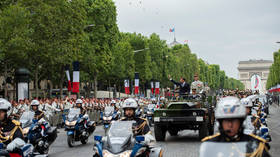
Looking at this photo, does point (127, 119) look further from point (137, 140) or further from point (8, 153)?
point (8, 153)

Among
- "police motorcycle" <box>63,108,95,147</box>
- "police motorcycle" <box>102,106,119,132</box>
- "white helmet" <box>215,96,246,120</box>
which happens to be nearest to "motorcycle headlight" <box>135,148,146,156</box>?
"white helmet" <box>215,96,246,120</box>

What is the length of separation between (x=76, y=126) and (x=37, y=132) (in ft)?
11.2

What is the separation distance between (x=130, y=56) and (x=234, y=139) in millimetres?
→ 63980

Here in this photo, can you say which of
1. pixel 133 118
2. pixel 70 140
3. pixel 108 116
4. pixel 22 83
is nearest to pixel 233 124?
pixel 133 118

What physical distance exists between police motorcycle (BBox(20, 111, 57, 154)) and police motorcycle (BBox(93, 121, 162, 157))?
14.1ft

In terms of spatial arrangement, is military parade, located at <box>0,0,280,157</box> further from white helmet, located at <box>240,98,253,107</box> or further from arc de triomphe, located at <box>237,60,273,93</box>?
arc de triomphe, located at <box>237,60,273,93</box>

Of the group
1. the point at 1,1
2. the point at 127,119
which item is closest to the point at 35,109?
the point at 127,119

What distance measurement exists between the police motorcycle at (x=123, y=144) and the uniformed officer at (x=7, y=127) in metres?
1.29

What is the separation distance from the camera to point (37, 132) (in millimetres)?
12312

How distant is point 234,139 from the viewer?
4492 mm

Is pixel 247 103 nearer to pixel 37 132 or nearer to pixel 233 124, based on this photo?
pixel 233 124

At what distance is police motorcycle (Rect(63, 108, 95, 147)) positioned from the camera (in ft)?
51.3

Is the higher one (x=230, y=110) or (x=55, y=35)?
(x=55, y=35)

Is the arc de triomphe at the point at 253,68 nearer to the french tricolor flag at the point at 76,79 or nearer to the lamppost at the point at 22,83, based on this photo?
the french tricolor flag at the point at 76,79
